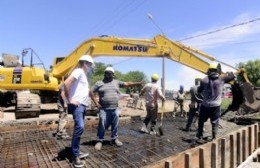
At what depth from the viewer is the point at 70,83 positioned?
5.63 metres

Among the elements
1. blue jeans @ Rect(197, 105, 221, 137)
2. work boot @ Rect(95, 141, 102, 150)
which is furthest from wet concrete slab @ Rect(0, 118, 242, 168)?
blue jeans @ Rect(197, 105, 221, 137)

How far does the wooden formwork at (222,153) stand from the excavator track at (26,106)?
8.35 meters

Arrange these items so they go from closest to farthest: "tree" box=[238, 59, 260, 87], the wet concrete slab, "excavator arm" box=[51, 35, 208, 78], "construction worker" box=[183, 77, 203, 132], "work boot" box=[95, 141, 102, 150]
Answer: the wet concrete slab
"work boot" box=[95, 141, 102, 150]
"construction worker" box=[183, 77, 203, 132]
"excavator arm" box=[51, 35, 208, 78]
"tree" box=[238, 59, 260, 87]

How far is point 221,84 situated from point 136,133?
2.68 metres

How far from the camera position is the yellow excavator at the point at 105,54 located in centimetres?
1343

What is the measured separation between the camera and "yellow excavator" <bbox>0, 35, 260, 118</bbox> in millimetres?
13430

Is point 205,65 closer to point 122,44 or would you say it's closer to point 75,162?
point 122,44

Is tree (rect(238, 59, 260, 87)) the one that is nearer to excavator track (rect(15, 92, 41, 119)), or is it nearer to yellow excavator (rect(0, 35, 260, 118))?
yellow excavator (rect(0, 35, 260, 118))

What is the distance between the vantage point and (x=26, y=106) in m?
13.4

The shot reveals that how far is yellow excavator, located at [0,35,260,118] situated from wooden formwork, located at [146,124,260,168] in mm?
4941

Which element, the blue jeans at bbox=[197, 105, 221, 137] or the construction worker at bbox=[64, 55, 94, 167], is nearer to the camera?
the construction worker at bbox=[64, 55, 94, 167]

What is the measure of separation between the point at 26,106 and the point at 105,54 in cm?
374

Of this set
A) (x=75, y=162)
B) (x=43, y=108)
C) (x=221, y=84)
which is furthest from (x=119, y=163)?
(x=43, y=108)

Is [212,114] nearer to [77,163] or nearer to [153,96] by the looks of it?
[153,96]
